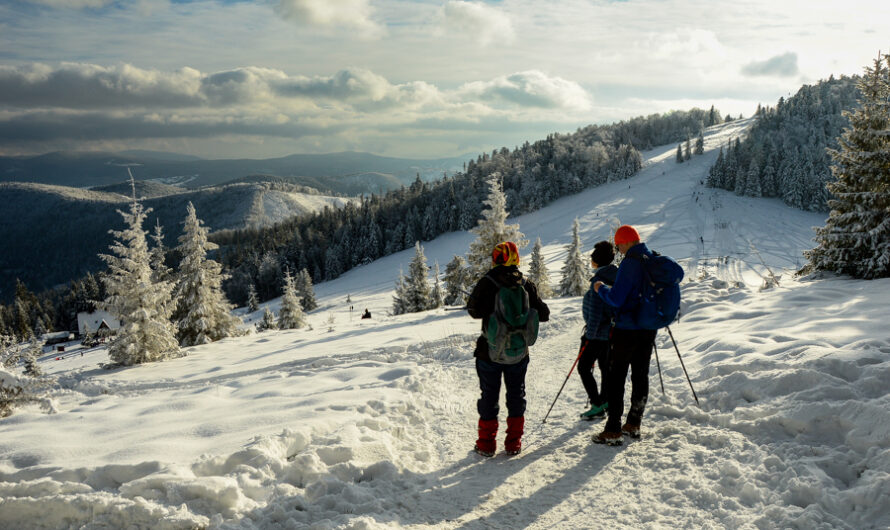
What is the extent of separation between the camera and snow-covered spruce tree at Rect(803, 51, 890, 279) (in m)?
11.7

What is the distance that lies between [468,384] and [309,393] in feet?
9.80

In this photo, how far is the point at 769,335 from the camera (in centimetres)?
741

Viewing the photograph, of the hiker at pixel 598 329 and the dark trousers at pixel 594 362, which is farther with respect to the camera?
the dark trousers at pixel 594 362

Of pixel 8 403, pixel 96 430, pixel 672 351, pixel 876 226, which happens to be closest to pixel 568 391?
pixel 672 351

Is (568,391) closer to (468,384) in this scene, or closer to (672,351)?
(468,384)

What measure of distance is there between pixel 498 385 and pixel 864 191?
13.2 metres

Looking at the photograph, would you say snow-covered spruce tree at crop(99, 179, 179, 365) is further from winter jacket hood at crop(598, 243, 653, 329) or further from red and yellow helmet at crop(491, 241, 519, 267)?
winter jacket hood at crop(598, 243, 653, 329)

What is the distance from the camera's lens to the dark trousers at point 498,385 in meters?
5.34

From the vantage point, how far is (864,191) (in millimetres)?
12156

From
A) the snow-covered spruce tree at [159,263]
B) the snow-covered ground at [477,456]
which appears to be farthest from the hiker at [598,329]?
the snow-covered spruce tree at [159,263]

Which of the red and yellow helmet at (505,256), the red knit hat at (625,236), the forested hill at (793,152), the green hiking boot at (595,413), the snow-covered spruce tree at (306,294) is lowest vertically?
the snow-covered spruce tree at (306,294)

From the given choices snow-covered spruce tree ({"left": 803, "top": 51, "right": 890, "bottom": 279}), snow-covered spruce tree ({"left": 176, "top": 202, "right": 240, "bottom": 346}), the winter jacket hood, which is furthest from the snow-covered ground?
snow-covered spruce tree ({"left": 176, "top": 202, "right": 240, "bottom": 346})

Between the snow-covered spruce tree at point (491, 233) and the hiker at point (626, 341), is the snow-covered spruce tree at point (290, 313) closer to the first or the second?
the snow-covered spruce tree at point (491, 233)

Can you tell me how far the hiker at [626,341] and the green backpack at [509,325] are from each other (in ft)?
3.26
